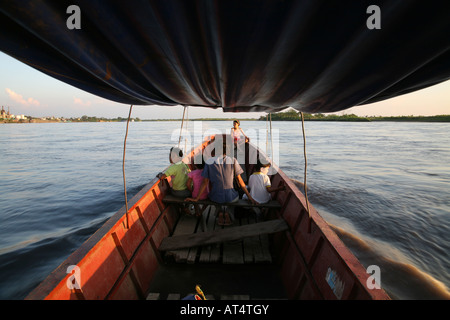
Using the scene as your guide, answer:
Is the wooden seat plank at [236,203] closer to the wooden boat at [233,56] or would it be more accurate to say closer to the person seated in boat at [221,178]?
the person seated in boat at [221,178]

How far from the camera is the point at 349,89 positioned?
197cm

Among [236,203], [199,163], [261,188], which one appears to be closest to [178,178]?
[199,163]

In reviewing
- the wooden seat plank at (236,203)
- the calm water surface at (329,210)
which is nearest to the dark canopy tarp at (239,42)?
the wooden seat plank at (236,203)

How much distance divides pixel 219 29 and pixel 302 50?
620 mm

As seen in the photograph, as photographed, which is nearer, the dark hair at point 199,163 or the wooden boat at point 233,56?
the wooden boat at point 233,56

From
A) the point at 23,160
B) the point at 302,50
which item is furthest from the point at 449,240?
the point at 23,160

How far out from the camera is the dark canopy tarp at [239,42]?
115 centimetres

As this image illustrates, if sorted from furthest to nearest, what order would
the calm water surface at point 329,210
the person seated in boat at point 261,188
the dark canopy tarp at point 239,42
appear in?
1. the calm water surface at point 329,210
2. the person seated in boat at point 261,188
3. the dark canopy tarp at point 239,42

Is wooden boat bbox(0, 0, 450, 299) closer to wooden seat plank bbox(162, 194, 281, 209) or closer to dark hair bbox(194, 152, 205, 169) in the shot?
wooden seat plank bbox(162, 194, 281, 209)

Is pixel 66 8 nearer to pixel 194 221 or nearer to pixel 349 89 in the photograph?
pixel 349 89

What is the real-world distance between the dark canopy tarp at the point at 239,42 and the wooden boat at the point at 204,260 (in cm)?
171

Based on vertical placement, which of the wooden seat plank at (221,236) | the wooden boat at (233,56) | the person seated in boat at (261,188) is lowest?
the wooden seat plank at (221,236)

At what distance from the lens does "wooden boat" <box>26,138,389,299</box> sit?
1977 millimetres

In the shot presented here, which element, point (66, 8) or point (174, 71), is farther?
point (174, 71)
